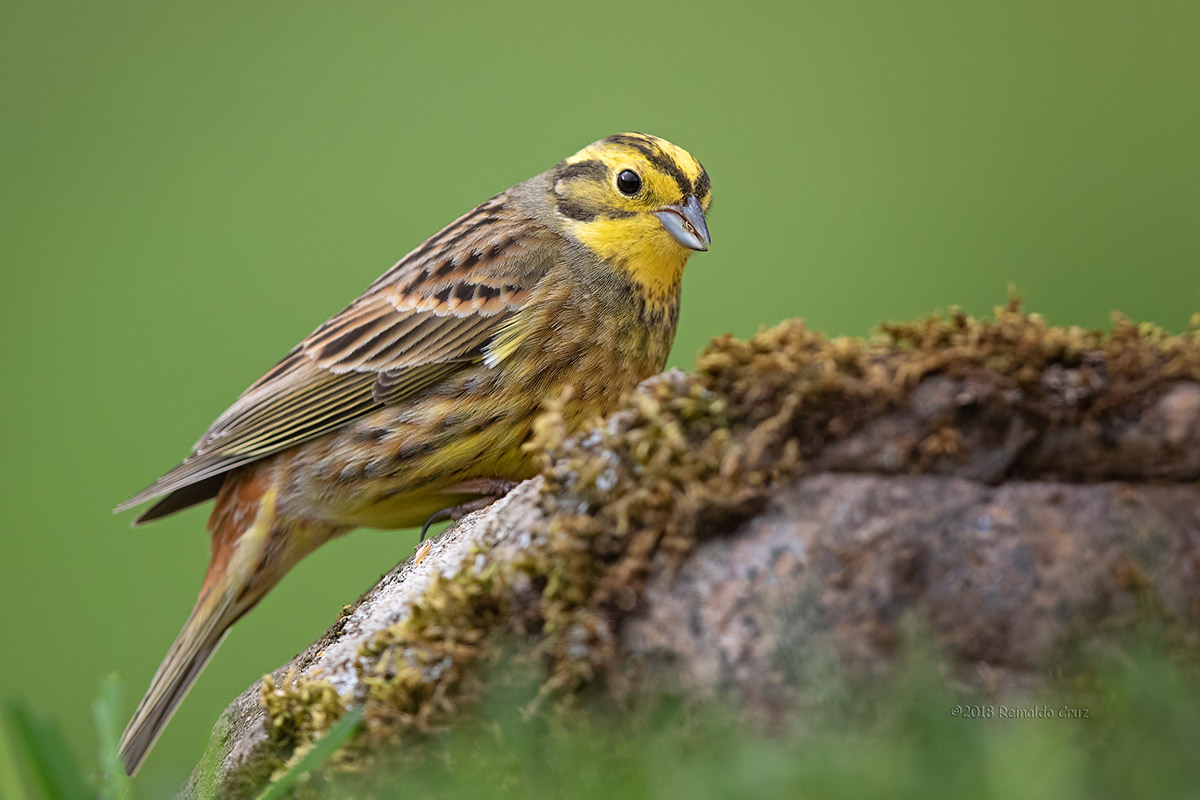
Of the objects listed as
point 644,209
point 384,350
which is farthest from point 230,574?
point 644,209

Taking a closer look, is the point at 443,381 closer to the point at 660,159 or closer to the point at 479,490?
the point at 479,490

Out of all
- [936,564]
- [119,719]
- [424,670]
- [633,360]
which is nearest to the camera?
[936,564]

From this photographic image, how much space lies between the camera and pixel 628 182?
370cm

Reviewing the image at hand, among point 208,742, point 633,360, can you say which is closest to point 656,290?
point 633,360

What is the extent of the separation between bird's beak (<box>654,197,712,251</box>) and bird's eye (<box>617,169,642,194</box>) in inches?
5.0

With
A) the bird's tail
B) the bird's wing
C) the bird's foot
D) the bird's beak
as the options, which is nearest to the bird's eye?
the bird's beak

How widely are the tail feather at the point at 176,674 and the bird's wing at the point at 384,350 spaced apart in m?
0.43

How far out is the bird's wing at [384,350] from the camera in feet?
11.4

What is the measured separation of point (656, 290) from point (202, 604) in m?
1.88

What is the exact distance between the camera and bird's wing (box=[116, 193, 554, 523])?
3473mm

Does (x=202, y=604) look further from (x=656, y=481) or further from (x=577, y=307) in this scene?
(x=656, y=481)

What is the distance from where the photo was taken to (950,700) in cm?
147

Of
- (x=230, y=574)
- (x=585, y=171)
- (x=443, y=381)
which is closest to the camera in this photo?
(x=443, y=381)

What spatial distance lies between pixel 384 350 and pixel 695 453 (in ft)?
6.79
